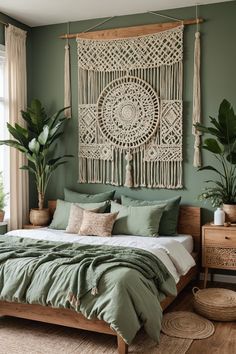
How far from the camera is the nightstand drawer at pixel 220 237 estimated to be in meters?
4.36

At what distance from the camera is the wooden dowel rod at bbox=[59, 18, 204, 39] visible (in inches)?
195

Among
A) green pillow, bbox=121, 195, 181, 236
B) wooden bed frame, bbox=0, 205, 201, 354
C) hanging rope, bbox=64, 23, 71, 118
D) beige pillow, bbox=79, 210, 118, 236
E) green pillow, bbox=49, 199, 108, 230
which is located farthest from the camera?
hanging rope, bbox=64, 23, 71, 118

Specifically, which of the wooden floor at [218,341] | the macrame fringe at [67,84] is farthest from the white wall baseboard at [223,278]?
the macrame fringe at [67,84]

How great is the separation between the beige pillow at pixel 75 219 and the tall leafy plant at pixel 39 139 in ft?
2.22

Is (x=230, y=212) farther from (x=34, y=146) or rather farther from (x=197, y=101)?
(x=34, y=146)

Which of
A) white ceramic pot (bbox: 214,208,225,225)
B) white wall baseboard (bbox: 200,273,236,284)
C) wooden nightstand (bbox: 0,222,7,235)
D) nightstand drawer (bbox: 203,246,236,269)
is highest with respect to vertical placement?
white ceramic pot (bbox: 214,208,225,225)

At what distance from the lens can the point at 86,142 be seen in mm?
5453

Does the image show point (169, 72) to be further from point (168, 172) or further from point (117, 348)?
point (117, 348)

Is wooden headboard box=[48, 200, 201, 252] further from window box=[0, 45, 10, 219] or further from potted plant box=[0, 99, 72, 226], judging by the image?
window box=[0, 45, 10, 219]

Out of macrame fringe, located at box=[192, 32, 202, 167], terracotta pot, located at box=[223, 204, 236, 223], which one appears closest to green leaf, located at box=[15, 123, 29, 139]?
macrame fringe, located at box=[192, 32, 202, 167]

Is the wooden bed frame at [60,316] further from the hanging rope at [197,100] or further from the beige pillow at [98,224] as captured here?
the hanging rope at [197,100]

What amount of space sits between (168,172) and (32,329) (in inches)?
91.7

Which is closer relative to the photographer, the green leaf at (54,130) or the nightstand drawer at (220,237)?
the nightstand drawer at (220,237)

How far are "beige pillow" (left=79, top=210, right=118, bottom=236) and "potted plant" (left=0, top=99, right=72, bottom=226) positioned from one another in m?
0.88
